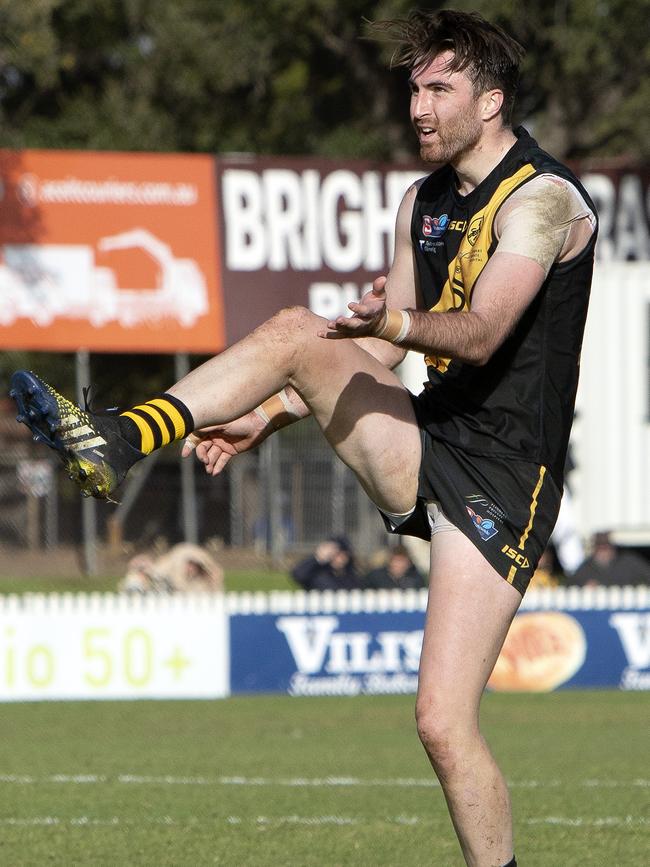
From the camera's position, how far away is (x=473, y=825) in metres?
4.71

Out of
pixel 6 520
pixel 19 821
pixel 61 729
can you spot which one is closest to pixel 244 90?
pixel 6 520

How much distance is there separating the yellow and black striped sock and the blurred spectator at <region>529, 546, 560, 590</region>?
1080cm

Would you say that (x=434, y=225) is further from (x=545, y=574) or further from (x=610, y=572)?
(x=545, y=574)

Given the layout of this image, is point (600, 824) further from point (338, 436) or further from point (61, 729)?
point (61, 729)

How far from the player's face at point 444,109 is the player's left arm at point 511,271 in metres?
0.29

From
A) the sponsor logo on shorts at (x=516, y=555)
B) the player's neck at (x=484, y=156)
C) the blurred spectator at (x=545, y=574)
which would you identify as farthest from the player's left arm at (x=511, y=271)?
the blurred spectator at (x=545, y=574)

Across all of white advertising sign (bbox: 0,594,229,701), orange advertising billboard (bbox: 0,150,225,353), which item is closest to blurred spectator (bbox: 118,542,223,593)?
white advertising sign (bbox: 0,594,229,701)

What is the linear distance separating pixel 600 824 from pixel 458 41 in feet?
13.4

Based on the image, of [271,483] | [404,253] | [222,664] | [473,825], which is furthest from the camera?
[271,483]

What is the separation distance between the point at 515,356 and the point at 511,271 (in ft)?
1.55

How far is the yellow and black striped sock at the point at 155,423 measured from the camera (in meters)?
4.52

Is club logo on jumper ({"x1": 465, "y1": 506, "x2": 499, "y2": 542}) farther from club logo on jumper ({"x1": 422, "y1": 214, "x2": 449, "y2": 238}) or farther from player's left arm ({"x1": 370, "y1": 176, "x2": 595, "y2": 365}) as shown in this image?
club logo on jumper ({"x1": 422, "y1": 214, "x2": 449, "y2": 238})

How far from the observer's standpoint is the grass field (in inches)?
261

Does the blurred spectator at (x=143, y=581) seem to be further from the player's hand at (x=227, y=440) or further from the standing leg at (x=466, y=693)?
the standing leg at (x=466, y=693)
